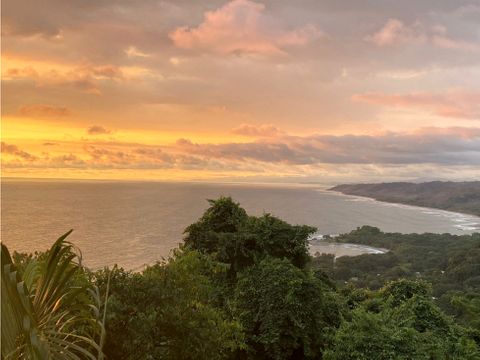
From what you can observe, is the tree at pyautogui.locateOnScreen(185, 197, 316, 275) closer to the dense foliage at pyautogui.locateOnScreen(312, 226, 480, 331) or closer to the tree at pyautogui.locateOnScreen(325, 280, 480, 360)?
the tree at pyautogui.locateOnScreen(325, 280, 480, 360)

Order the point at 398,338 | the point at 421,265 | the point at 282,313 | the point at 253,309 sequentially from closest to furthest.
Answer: the point at 398,338, the point at 282,313, the point at 253,309, the point at 421,265

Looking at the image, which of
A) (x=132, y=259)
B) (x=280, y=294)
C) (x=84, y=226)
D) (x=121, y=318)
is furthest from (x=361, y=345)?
(x=84, y=226)

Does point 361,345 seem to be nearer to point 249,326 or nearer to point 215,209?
point 249,326

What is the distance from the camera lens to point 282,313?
19188 mm

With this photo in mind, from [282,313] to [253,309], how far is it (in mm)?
1647

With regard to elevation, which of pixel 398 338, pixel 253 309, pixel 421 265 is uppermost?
pixel 398 338

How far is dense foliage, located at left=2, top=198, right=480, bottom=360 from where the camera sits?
10.3m

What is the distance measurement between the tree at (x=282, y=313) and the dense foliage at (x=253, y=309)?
47 mm

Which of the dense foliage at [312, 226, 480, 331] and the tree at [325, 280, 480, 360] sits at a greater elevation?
the tree at [325, 280, 480, 360]

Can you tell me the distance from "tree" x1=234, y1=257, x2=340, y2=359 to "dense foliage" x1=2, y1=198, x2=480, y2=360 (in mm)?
47

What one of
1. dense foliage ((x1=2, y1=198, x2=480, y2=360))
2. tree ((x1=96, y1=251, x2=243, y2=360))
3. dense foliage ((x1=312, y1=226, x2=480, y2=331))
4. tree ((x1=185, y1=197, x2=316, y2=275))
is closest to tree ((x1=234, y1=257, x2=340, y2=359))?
dense foliage ((x1=2, y1=198, x2=480, y2=360))

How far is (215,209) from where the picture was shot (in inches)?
995

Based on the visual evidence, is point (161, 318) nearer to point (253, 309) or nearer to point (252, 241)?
point (253, 309)

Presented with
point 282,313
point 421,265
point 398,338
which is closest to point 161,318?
point 398,338
